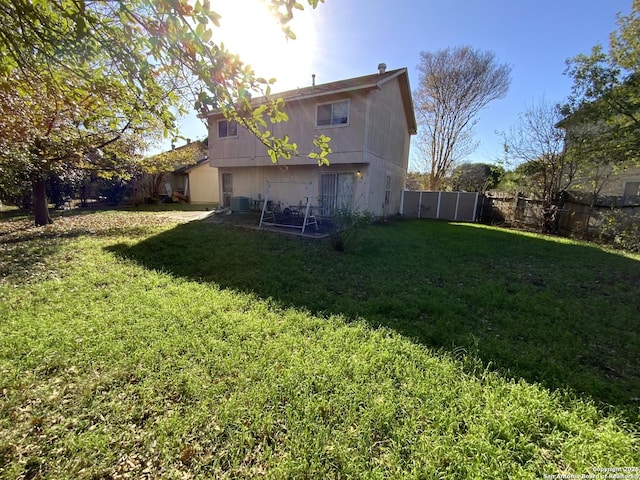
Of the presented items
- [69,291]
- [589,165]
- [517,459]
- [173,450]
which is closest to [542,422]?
[517,459]

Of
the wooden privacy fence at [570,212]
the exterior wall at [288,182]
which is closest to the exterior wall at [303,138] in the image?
the exterior wall at [288,182]

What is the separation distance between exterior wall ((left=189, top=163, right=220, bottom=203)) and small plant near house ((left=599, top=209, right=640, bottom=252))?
22300 millimetres

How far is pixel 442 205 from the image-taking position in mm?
15898

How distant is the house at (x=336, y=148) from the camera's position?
33.6 ft

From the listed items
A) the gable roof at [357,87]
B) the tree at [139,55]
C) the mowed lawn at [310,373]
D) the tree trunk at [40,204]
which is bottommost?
the mowed lawn at [310,373]

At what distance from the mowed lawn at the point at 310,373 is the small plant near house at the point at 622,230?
4.32 meters

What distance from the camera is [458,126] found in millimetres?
20203

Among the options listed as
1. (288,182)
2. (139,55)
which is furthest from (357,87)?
(139,55)

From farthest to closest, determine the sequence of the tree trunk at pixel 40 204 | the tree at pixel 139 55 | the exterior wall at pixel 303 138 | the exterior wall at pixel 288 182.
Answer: the exterior wall at pixel 288 182
the exterior wall at pixel 303 138
the tree trunk at pixel 40 204
the tree at pixel 139 55

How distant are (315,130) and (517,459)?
11.1 metres

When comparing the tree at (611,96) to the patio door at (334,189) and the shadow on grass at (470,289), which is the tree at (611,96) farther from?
the patio door at (334,189)

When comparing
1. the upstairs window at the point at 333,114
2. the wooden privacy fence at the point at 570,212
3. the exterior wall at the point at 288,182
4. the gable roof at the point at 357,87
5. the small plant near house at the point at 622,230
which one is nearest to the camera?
the small plant near house at the point at 622,230

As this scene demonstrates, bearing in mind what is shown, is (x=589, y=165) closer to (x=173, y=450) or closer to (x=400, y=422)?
(x=400, y=422)

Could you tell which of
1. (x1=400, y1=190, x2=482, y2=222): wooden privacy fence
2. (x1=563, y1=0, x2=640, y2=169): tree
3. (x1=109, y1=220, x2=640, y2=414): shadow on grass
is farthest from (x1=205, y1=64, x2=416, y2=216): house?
(x1=563, y1=0, x2=640, y2=169): tree
